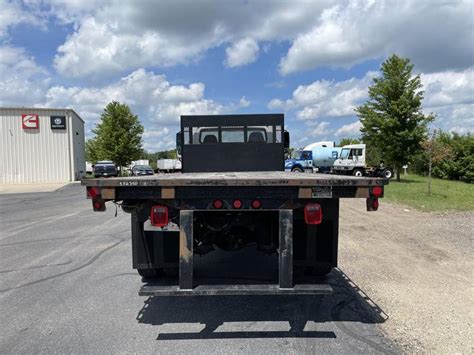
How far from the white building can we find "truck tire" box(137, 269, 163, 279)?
32.8 metres

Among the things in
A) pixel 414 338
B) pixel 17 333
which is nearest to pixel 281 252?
pixel 414 338

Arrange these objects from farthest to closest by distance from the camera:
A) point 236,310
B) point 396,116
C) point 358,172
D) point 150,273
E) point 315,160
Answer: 1. point 315,160
2. point 358,172
3. point 396,116
4. point 150,273
5. point 236,310

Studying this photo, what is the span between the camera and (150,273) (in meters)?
4.51

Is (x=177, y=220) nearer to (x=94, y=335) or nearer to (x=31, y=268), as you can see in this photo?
(x=94, y=335)

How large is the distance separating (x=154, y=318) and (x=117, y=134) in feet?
147

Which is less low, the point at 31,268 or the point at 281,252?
the point at 281,252

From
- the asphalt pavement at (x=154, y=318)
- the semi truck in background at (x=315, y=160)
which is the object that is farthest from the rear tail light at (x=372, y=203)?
the semi truck in background at (x=315, y=160)

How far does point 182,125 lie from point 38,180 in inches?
1242

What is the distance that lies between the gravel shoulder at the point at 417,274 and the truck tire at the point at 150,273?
2.60 meters

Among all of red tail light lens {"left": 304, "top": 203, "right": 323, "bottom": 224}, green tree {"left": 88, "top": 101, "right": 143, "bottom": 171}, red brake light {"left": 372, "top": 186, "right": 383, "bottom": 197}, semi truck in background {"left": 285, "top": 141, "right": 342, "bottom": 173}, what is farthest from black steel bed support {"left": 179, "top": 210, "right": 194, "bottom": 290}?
green tree {"left": 88, "top": 101, "right": 143, "bottom": 171}

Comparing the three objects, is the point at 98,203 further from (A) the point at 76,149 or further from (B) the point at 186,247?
(A) the point at 76,149

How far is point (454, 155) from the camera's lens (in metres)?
32.9

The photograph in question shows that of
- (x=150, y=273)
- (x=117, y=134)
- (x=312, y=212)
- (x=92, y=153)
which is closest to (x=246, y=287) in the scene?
(x=312, y=212)

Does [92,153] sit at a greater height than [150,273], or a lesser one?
greater
